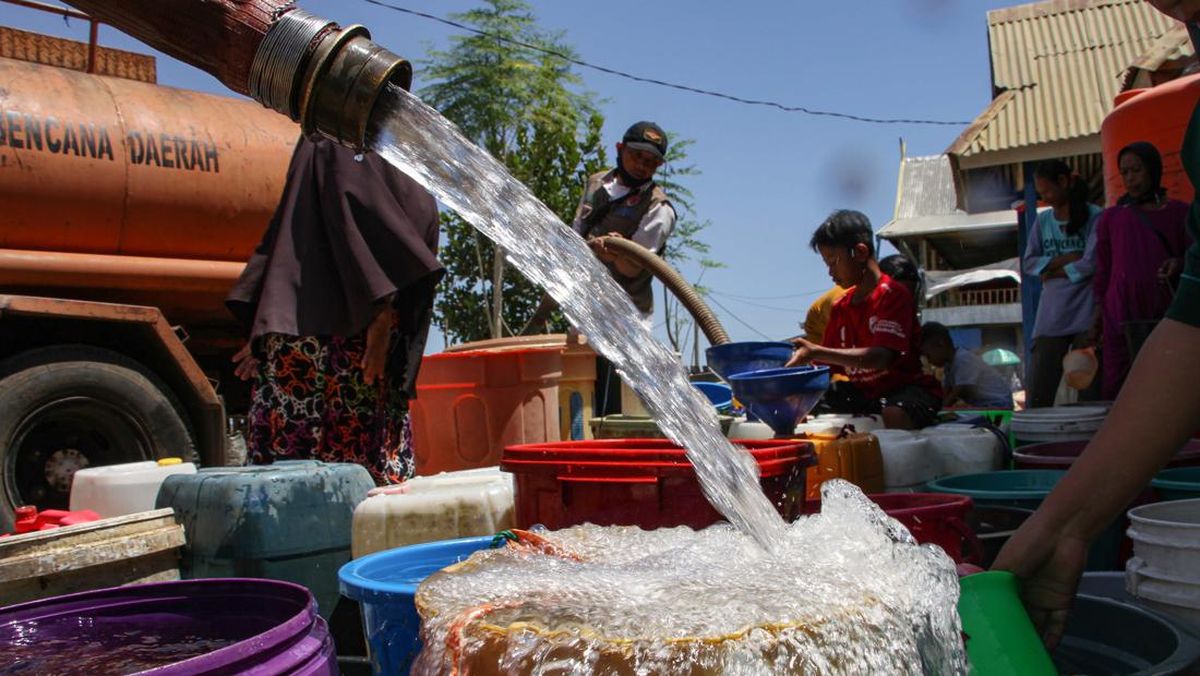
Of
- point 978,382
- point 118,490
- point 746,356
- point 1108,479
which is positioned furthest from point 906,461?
point 978,382

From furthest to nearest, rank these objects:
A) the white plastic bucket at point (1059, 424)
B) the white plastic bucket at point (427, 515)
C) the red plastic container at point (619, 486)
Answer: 1. the white plastic bucket at point (1059, 424)
2. the white plastic bucket at point (427, 515)
3. the red plastic container at point (619, 486)

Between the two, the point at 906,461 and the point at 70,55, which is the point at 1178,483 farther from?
the point at 70,55

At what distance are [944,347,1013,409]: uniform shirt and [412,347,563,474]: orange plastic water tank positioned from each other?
3.73m

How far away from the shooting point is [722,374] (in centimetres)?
362

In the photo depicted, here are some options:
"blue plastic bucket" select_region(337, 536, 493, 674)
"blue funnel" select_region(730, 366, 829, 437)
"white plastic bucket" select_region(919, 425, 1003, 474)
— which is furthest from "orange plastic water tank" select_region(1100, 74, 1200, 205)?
"blue plastic bucket" select_region(337, 536, 493, 674)

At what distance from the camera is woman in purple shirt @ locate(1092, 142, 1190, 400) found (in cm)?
472

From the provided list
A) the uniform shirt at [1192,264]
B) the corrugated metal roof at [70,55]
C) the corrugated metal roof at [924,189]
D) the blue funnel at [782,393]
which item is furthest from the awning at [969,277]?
the uniform shirt at [1192,264]

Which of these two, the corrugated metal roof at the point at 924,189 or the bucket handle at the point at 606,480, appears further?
the corrugated metal roof at the point at 924,189

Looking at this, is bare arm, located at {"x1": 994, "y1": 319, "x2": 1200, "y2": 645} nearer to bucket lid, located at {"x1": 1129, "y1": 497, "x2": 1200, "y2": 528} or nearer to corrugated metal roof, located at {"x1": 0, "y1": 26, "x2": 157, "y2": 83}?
bucket lid, located at {"x1": 1129, "y1": 497, "x2": 1200, "y2": 528}

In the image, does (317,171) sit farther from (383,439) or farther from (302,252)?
(383,439)

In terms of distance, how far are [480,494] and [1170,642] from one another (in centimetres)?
134

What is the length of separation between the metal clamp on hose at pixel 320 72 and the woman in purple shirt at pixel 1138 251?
4.32 m

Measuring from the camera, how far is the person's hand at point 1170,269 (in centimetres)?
457

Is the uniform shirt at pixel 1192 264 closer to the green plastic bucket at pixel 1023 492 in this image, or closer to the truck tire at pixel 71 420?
the green plastic bucket at pixel 1023 492
